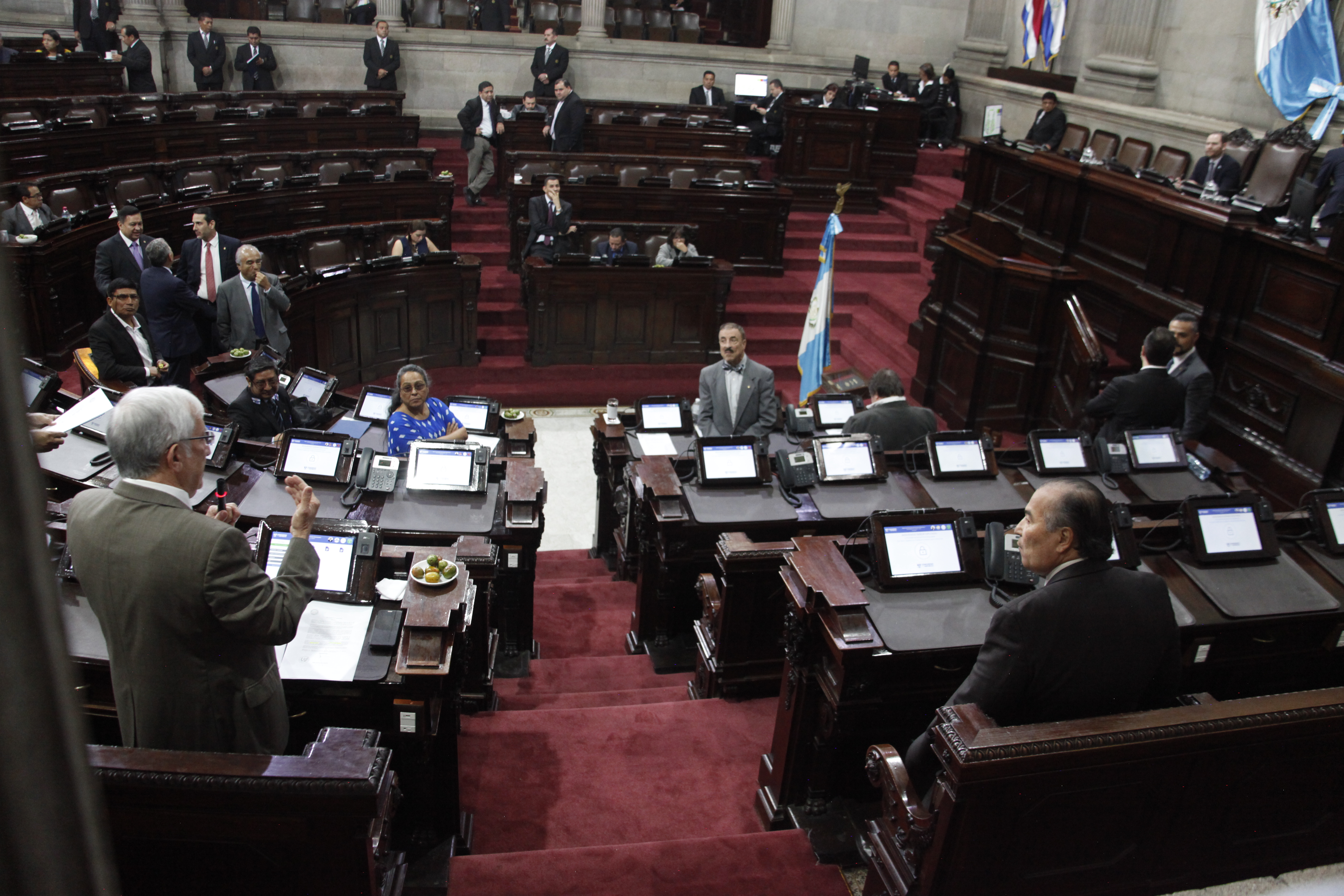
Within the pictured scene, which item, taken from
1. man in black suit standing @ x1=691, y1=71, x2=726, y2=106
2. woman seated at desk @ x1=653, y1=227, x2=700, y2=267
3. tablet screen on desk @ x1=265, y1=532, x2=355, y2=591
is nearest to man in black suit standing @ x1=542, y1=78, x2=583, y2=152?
woman seated at desk @ x1=653, y1=227, x2=700, y2=267

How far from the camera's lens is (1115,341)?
25.5 feet

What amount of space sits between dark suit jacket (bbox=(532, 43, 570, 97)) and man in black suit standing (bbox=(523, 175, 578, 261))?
3.67m

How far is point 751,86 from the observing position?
43.4 ft

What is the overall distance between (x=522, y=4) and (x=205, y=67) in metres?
5.17

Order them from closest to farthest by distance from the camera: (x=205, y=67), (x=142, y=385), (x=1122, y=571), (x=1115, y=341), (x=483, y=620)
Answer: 1. (x=1122, y=571)
2. (x=483, y=620)
3. (x=142, y=385)
4. (x=1115, y=341)
5. (x=205, y=67)

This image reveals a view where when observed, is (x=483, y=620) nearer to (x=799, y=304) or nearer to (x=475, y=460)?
(x=475, y=460)

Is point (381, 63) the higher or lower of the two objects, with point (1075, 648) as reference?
higher

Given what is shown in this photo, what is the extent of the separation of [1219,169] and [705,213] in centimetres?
501

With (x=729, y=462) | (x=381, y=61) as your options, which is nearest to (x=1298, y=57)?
(x=729, y=462)

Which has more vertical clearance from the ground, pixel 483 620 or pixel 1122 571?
pixel 1122 571

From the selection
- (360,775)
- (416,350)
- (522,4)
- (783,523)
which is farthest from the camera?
(522,4)

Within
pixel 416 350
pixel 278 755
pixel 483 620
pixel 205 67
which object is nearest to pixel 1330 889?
pixel 278 755

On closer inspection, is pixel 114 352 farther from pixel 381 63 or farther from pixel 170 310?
pixel 381 63

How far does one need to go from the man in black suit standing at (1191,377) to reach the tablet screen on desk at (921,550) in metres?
2.88
